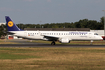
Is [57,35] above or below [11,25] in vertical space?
below

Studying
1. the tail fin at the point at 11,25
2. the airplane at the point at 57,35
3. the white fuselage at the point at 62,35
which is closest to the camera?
the airplane at the point at 57,35

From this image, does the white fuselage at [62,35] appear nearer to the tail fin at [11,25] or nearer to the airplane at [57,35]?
the airplane at [57,35]

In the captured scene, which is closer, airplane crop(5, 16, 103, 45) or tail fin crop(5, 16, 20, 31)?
airplane crop(5, 16, 103, 45)

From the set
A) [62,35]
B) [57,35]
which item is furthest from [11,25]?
[62,35]

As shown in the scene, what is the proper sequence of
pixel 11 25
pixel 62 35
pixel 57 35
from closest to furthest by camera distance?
pixel 62 35 < pixel 57 35 < pixel 11 25

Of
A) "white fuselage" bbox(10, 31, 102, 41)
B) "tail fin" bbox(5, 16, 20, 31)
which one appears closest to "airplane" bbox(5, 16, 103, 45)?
"white fuselage" bbox(10, 31, 102, 41)

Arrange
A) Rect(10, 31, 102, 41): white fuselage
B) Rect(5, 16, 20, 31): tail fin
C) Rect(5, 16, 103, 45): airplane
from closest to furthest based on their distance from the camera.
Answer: Rect(5, 16, 103, 45): airplane, Rect(10, 31, 102, 41): white fuselage, Rect(5, 16, 20, 31): tail fin

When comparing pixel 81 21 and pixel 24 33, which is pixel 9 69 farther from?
pixel 81 21

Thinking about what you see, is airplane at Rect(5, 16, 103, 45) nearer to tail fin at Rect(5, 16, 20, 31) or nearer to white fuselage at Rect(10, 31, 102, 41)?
white fuselage at Rect(10, 31, 102, 41)

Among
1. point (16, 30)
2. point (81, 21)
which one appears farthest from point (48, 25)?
point (16, 30)

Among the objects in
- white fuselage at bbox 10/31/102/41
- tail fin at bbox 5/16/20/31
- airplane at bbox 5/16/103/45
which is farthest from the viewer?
tail fin at bbox 5/16/20/31

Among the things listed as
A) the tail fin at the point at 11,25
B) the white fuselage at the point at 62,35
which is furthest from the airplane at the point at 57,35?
the tail fin at the point at 11,25

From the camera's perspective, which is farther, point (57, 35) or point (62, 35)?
point (57, 35)

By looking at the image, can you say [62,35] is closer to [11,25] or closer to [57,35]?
[57,35]
